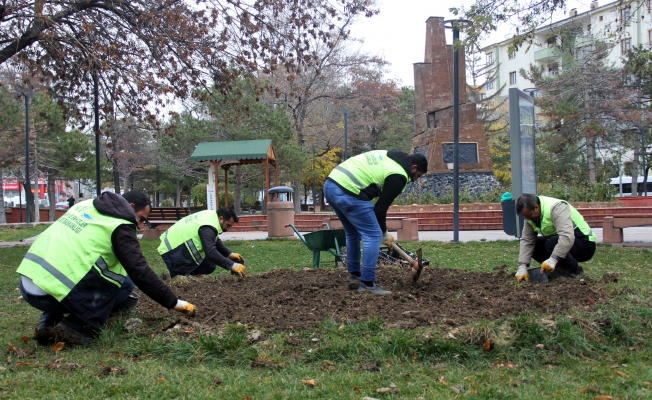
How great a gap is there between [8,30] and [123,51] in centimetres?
222

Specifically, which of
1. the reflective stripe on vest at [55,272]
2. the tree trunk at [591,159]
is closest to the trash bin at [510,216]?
the reflective stripe on vest at [55,272]

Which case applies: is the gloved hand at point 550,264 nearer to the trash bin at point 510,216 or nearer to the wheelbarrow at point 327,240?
the wheelbarrow at point 327,240

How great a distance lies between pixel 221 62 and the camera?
40.9 feet

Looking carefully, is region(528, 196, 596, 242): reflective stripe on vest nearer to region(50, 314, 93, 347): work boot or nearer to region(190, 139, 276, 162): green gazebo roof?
region(50, 314, 93, 347): work boot

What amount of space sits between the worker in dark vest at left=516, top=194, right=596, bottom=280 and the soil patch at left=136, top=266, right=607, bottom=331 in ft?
0.88

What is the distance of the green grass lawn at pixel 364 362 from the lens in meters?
3.20

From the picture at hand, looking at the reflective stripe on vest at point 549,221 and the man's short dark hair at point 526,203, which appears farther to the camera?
the reflective stripe on vest at point 549,221

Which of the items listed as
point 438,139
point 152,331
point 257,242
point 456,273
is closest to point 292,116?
point 438,139

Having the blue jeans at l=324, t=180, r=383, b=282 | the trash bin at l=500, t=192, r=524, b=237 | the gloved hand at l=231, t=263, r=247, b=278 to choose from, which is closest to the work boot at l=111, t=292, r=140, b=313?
the gloved hand at l=231, t=263, r=247, b=278

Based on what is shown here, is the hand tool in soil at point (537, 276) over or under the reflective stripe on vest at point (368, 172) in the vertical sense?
under

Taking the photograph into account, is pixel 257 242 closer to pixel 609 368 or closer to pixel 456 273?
pixel 456 273

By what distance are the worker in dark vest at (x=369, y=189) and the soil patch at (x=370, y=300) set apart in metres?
0.37

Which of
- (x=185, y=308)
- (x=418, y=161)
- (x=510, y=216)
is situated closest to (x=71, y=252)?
(x=185, y=308)

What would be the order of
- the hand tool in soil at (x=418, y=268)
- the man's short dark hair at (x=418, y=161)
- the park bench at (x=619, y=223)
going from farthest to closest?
the park bench at (x=619, y=223) → the hand tool in soil at (x=418, y=268) → the man's short dark hair at (x=418, y=161)
